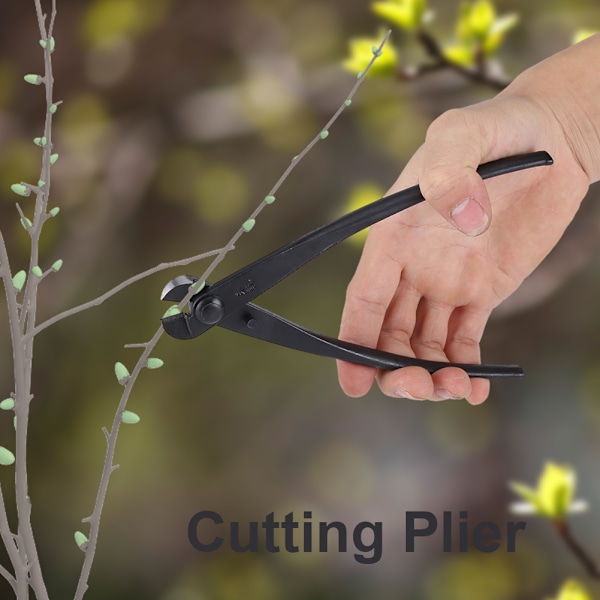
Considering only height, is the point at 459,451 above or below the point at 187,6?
below

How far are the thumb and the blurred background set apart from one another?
42cm

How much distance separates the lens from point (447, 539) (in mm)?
866

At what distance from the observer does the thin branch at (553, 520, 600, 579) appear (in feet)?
2.61

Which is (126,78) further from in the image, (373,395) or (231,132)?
(373,395)

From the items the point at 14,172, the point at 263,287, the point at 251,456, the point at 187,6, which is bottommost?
the point at 263,287

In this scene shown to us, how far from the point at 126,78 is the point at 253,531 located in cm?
54

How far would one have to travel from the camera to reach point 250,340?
34.8 inches

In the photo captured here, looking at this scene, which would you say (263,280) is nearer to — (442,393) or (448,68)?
(442,393)

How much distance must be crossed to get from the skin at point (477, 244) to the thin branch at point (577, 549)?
1.05ft

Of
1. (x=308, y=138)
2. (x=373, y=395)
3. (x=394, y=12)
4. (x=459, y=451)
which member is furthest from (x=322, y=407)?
(x=394, y=12)

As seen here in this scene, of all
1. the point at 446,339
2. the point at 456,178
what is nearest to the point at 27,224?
the point at 456,178

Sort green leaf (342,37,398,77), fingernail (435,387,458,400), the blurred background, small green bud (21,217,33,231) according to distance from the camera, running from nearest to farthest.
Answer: small green bud (21,217,33,231)
fingernail (435,387,458,400)
green leaf (342,37,398,77)
the blurred background

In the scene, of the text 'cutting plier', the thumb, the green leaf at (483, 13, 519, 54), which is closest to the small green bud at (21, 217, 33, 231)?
the text 'cutting plier'

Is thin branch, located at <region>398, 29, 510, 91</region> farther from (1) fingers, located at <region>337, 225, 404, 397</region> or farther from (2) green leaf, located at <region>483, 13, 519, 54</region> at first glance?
(1) fingers, located at <region>337, 225, 404, 397</region>
